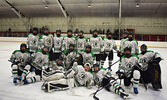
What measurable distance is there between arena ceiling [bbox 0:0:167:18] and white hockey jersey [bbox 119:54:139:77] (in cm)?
1005

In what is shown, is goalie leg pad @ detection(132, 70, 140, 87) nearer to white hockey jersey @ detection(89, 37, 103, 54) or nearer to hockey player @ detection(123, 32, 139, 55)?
hockey player @ detection(123, 32, 139, 55)

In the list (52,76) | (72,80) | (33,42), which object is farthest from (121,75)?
(33,42)

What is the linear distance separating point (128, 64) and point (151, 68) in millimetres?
464

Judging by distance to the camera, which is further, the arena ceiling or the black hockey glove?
the arena ceiling

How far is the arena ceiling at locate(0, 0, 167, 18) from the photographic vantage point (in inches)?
474

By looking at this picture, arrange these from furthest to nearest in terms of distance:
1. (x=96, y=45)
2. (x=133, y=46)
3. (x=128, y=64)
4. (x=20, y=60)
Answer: (x=96, y=45) → (x=133, y=46) → (x=20, y=60) → (x=128, y=64)

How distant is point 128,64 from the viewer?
9.80ft

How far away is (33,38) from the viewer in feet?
13.3

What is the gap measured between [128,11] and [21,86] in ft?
41.5

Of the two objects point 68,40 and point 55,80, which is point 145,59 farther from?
point 68,40

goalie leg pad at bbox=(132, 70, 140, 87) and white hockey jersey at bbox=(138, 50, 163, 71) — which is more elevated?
white hockey jersey at bbox=(138, 50, 163, 71)

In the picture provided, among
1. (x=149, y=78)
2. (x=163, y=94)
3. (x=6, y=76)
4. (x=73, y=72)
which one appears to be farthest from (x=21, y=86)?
(x=163, y=94)

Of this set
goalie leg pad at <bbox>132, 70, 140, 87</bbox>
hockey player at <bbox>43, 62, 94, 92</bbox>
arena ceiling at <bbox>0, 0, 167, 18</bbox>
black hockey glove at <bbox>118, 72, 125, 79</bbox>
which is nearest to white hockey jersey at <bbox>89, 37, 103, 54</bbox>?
hockey player at <bbox>43, 62, 94, 92</bbox>

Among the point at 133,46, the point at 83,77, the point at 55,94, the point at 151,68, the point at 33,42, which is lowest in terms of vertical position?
the point at 55,94
